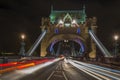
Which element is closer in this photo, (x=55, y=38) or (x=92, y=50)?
(x=92, y=50)

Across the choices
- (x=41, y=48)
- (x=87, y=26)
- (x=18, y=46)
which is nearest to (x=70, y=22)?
(x=87, y=26)

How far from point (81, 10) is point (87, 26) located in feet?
79.4

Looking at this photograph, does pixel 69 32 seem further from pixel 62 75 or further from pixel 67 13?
pixel 62 75

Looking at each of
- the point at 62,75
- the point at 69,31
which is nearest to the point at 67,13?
the point at 69,31

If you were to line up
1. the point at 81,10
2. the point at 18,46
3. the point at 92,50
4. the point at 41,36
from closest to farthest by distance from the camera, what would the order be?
the point at 18,46, the point at 92,50, the point at 41,36, the point at 81,10

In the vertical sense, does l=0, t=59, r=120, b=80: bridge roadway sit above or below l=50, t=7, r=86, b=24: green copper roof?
below

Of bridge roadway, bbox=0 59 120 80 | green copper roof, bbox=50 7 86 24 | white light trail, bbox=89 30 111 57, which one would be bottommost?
bridge roadway, bbox=0 59 120 80

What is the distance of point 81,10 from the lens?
6826 inches

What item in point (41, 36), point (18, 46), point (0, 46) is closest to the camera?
point (0, 46)

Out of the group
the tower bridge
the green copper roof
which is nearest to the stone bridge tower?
the tower bridge

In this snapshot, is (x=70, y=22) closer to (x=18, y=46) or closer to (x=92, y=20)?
(x=92, y=20)

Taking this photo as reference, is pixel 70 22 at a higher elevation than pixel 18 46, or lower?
higher

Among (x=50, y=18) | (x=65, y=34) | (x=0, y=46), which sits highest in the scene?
(x=50, y=18)

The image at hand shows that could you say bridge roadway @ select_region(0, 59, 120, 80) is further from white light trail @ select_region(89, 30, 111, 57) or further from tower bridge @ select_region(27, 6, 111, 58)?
tower bridge @ select_region(27, 6, 111, 58)
